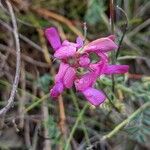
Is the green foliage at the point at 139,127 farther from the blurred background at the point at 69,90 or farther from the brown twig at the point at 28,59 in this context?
the brown twig at the point at 28,59

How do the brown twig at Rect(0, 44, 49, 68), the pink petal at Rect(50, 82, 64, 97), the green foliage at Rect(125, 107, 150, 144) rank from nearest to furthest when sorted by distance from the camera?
the pink petal at Rect(50, 82, 64, 97), the green foliage at Rect(125, 107, 150, 144), the brown twig at Rect(0, 44, 49, 68)

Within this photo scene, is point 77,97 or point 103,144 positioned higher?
point 77,97

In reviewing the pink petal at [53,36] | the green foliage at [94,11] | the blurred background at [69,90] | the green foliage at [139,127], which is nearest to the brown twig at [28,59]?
the blurred background at [69,90]

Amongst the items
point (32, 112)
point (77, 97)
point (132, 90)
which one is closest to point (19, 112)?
point (32, 112)

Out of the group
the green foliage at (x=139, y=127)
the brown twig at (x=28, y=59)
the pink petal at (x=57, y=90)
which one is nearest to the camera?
the pink petal at (x=57, y=90)

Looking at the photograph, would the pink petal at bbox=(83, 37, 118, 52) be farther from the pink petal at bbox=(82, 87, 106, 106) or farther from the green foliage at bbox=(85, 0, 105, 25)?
the green foliage at bbox=(85, 0, 105, 25)

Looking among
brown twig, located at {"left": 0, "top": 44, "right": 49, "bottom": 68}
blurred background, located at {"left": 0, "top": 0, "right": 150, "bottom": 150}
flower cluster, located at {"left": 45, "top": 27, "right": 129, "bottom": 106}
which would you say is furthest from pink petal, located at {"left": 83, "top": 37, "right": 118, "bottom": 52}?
brown twig, located at {"left": 0, "top": 44, "right": 49, "bottom": 68}

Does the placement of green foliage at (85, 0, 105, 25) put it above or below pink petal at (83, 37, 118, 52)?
above

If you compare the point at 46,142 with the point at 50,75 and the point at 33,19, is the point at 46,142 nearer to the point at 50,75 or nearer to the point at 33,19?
the point at 50,75
